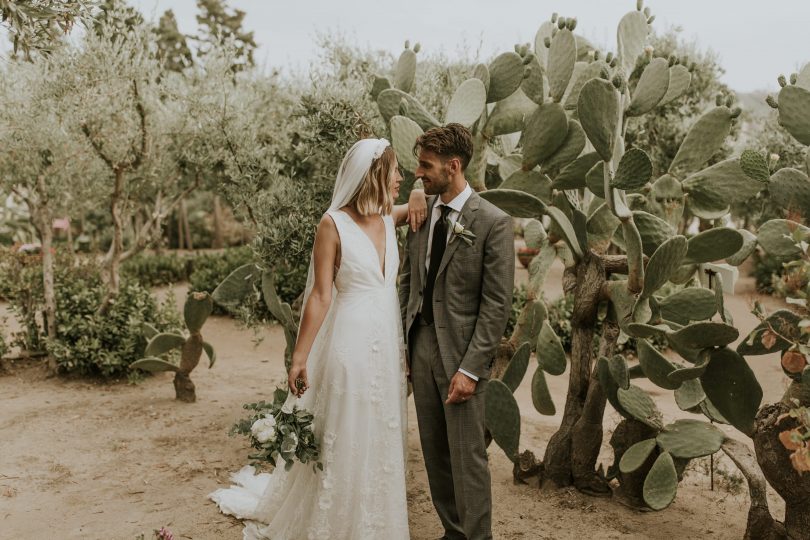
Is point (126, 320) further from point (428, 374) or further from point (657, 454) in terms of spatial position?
point (657, 454)

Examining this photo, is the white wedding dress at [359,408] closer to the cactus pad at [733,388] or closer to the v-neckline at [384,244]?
the v-neckline at [384,244]

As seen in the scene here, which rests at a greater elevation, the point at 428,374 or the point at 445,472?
the point at 428,374

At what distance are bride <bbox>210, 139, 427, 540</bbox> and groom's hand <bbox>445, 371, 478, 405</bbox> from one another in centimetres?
33

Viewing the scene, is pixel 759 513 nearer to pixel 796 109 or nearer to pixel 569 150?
pixel 796 109

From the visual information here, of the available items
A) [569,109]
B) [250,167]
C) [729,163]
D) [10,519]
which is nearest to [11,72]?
[250,167]

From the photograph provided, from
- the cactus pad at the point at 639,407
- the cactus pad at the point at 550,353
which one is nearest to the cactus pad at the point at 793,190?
the cactus pad at the point at 639,407

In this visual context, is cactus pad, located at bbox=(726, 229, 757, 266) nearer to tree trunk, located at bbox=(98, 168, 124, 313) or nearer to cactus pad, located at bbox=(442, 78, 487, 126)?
cactus pad, located at bbox=(442, 78, 487, 126)

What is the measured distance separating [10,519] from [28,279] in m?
4.06

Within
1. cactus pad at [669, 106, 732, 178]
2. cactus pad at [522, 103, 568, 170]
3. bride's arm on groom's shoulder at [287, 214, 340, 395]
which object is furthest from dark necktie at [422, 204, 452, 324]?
cactus pad at [669, 106, 732, 178]

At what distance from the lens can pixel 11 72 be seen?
7656 mm

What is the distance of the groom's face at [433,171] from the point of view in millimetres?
3086

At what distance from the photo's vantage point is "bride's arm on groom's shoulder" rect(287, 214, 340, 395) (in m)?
3.11

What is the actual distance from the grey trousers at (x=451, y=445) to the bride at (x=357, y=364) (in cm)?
13

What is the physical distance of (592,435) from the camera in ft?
13.3
